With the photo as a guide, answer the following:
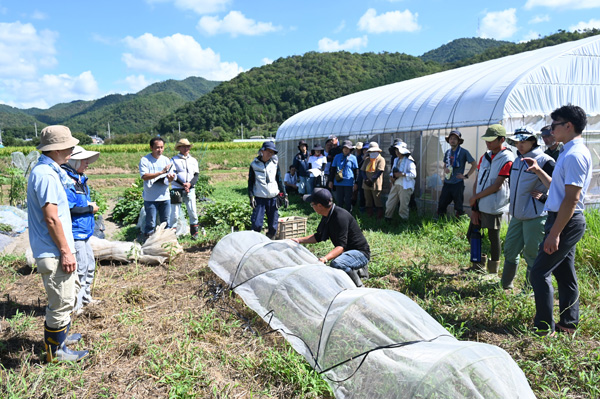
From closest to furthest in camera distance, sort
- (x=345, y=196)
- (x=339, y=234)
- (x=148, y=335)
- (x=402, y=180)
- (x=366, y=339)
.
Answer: (x=366, y=339), (x=148, y=335), (x=339, y=234), (x=402, y=180), (x=345, y=196)

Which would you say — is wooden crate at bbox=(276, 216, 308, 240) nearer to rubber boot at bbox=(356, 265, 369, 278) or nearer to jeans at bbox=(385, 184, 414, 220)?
jeans at bbox=(385, 184, 414, 220)

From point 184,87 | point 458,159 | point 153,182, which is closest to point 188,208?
point 153,182

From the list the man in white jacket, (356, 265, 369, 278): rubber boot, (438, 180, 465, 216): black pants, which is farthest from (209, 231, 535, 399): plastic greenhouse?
the man in white jacket

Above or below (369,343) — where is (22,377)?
below

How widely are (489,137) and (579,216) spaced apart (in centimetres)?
185

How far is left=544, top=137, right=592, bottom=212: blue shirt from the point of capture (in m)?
3.08

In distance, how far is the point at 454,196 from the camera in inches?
296

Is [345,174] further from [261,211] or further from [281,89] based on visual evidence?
[281,89]

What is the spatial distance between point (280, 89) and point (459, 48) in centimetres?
6519

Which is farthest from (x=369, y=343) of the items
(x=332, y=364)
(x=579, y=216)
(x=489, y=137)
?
(x=489, y=137)

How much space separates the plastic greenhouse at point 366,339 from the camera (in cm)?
215

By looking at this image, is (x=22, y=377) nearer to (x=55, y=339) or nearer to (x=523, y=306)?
(x=55, y=339)

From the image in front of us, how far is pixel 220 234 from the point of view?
748cm

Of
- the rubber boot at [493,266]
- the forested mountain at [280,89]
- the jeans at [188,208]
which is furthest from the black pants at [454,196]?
the forested mountain at [280,89]
